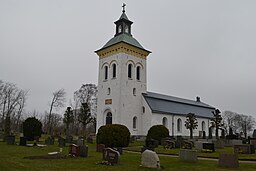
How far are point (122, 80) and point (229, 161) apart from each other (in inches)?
947

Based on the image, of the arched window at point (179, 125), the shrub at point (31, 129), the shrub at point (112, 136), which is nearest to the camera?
the shrub at point (112, 136)

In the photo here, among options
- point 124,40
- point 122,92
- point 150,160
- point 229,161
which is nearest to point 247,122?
point 122,92

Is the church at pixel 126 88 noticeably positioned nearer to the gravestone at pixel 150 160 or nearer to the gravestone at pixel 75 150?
the gravestone at pixel 75 150

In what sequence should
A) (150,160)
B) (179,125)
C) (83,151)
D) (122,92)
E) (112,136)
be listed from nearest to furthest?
(150,160) < (83,151) < (112,136) < (122,92) < (179,125)

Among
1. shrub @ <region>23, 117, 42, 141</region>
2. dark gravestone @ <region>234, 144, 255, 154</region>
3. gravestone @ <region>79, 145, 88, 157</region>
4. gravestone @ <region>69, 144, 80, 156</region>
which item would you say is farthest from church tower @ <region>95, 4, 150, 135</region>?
gravestone @ <region>79, 145, 88, 157</region>

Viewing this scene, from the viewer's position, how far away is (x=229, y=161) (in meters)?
11.3

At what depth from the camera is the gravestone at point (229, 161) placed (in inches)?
444

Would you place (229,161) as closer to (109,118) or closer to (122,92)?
(122,92)

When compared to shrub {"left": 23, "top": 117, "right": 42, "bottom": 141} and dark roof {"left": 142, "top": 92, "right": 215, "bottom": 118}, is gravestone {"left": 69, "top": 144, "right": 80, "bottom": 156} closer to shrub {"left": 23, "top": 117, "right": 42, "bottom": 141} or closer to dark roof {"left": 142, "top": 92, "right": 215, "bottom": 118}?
shrub {"left": 23, "top": 117, "right": 42, "bottom": 141}

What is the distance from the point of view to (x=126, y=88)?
Answer: 34.7m

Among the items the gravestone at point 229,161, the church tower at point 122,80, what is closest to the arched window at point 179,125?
the church tower at point 122,80

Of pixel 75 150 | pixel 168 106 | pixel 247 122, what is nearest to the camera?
pixel 75 150

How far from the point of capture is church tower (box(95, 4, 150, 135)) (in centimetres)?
3412

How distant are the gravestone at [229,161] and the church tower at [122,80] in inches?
881
